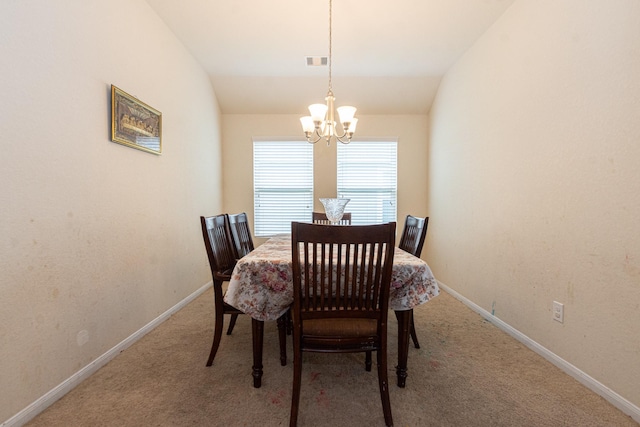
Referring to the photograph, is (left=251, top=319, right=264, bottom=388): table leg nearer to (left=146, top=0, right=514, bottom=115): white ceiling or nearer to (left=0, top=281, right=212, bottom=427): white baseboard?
(left=0, top=281, right=212, bottom=427): white baseboard

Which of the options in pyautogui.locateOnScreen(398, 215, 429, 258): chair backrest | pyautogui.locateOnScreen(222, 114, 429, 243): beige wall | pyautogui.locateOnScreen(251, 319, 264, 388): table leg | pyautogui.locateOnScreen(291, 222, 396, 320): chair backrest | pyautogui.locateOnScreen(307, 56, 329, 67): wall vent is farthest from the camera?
pyautogui.locateOnScreen(222, 114, 429, 243): beige wall

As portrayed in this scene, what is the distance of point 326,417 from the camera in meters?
1.41

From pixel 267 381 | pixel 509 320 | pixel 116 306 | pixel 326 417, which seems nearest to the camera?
pixel 326 417

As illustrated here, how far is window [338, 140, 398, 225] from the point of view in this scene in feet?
13.4

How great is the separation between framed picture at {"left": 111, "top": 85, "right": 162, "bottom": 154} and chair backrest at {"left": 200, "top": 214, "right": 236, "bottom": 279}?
858 millimetres

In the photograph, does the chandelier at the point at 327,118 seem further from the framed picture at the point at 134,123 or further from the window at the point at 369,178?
the window at the point at 369,178

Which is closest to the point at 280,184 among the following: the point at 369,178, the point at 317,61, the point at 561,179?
the point at 369,178

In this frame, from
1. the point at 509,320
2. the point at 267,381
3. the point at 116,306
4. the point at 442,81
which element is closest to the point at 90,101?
the point at 116,306

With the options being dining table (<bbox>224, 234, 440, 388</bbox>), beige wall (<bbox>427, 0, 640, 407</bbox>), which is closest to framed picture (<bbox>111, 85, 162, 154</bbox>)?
dining table (<bbox>224, 234, 440, 388</bbox>)

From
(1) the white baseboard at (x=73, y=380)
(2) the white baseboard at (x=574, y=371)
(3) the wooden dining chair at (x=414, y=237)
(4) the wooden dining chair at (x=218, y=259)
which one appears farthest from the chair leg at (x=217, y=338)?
(2) the white baseboard at (x=574, y=371)

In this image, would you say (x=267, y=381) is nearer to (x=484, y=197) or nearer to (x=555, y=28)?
(x=484, y=197)

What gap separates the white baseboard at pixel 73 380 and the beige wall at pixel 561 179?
2.83 meters

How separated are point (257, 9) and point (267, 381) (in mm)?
2707

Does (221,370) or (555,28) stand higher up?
(555,28)
